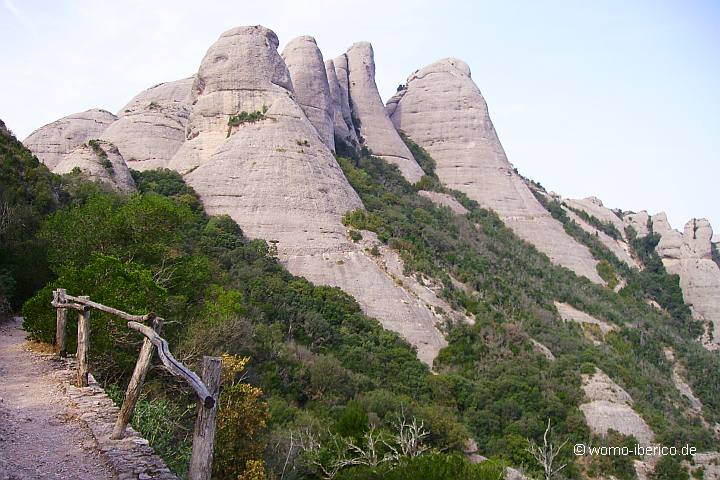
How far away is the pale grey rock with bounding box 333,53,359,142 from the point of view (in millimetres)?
50625

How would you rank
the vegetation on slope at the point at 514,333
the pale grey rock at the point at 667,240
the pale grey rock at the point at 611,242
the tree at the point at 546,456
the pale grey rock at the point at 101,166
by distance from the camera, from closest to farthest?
the tree at the point at 546,456 → the vegetation on slope at the point at 514,333 → the pale grey rock at the point at 101,166 → the pale grey rock at the point at 611,242 → the pale grey rock at the point at 667,240

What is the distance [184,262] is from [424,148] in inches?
1628

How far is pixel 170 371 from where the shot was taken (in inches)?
265

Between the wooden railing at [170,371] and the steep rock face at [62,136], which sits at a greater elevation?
the steep rock face at [62,136]

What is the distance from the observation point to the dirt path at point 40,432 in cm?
669

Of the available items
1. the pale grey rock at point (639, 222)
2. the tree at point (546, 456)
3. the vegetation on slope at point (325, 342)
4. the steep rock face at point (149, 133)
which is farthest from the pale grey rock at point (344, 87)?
the tree at point (546, 456)

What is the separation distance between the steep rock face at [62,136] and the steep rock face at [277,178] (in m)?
15.0

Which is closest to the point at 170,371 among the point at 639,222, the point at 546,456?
the point at 546,456

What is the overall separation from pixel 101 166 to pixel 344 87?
26.6m

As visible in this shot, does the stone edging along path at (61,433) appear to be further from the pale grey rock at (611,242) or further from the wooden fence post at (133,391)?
the pale grey rock at (611,242)

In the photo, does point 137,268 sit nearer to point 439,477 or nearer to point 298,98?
point 439,477

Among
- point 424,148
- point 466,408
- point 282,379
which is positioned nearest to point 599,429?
point 466,408

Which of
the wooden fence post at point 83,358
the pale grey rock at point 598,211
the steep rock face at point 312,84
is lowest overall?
the wooden fence post at point 83,358

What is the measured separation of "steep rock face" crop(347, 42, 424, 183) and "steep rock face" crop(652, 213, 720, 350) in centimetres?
2452
